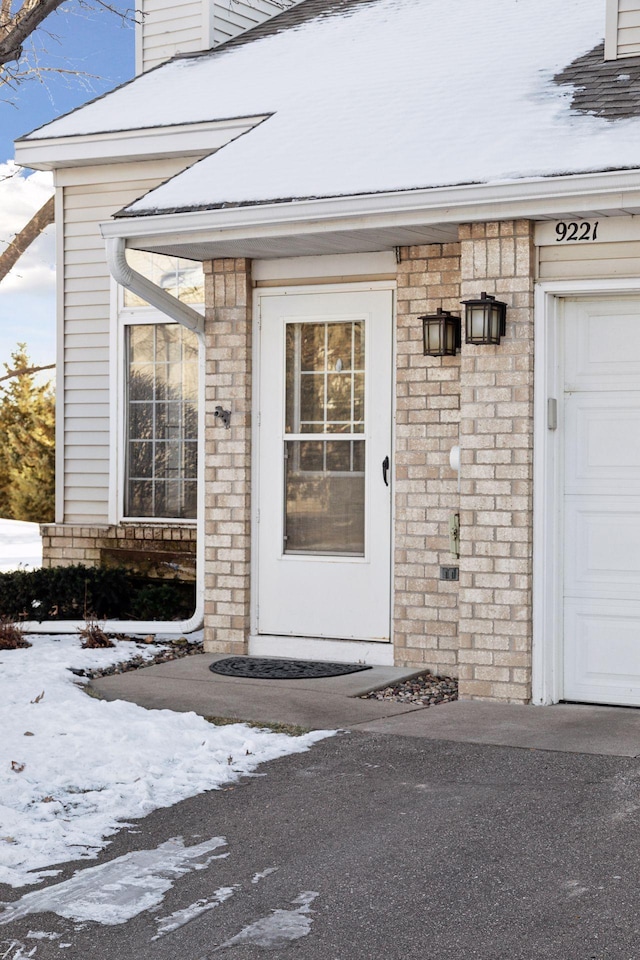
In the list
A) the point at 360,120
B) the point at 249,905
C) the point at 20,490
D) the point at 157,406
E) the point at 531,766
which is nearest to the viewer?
the point at 249,905

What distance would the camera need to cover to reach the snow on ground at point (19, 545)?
1825cm

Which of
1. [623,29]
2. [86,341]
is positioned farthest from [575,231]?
[86,341]

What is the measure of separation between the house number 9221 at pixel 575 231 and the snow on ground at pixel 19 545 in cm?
1184

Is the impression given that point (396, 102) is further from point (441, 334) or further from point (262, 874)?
point (262, 874)

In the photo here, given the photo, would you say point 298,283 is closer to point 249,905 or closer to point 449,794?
point 449,794

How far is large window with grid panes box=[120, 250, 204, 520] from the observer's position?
1052cm

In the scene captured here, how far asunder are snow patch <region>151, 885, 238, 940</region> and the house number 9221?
4.15 meters

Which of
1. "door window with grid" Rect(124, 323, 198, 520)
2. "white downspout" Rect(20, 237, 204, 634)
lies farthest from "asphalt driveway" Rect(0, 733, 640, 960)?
"door window with grid" Rect(124, 323, 198, 520)

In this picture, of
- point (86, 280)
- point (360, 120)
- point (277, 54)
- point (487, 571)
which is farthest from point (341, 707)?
point (277, 54)

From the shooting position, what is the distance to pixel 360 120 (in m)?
8.18

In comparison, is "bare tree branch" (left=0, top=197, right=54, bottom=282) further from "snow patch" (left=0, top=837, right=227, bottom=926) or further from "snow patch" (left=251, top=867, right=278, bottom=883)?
"snow patch" (left=251, top=867, right=278, bottom=883)

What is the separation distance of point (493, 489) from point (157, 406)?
440 centimetres

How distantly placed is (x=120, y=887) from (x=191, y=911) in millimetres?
360

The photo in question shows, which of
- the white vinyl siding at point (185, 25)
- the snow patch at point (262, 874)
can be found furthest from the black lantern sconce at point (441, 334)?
the white vinyl siding at point (185, 25)
